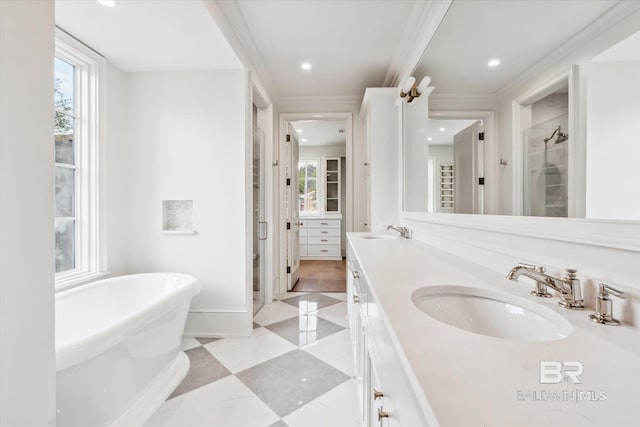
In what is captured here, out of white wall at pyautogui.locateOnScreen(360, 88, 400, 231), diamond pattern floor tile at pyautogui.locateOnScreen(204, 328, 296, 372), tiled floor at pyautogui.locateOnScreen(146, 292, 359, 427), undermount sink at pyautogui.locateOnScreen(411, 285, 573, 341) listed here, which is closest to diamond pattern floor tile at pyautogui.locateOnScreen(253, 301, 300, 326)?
tiled floor at pyautogui.locateOnScreen(146, 292, 359, 427)

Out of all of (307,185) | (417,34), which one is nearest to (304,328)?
(417,34)

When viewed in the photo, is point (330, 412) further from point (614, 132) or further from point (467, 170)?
point (614, 132)

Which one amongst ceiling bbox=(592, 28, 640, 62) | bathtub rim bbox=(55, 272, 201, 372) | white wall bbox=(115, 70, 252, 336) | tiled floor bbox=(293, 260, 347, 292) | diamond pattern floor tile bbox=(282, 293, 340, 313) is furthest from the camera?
tiled floor bbox=(293, 260, 347, 292)

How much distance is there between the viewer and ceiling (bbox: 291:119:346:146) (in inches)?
170

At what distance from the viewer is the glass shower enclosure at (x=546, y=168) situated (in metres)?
0.73

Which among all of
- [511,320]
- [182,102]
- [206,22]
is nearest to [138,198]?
[182,102]

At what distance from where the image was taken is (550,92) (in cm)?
77

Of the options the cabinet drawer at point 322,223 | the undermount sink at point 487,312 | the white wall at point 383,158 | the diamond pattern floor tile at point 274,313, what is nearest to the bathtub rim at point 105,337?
the diamond pattern floor tile at point 274,313

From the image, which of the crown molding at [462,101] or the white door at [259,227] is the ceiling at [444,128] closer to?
the crown molding at [462,101]

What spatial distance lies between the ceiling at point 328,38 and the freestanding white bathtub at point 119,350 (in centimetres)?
196

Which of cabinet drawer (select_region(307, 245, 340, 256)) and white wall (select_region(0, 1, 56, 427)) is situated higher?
white wall (select_region(0, 1, 56, 427))

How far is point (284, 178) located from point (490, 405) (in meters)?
3.11

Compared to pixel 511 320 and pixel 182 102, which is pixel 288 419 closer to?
pixel 511 320

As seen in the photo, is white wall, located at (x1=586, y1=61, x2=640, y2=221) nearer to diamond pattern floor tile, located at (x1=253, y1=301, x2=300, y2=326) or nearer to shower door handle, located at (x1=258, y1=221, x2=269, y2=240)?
diamond pattern floor tile, located at (x1=253, y1=301, x2=300, y2=326)
